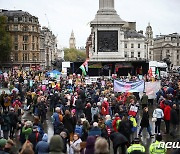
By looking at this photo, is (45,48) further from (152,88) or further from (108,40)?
(152,88)

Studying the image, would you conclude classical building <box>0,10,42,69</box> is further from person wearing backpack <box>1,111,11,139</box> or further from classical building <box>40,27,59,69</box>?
person wearing backpack <box>1,111,11,139</box>

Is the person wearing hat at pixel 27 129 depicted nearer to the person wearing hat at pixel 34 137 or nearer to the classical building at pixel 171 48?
the person wearing hat at pixel 34 137

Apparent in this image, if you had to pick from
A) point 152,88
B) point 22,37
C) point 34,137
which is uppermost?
point 22,37

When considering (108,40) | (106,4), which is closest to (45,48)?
(106,4)

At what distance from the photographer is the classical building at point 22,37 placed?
10175 cm

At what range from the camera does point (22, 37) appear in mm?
103875

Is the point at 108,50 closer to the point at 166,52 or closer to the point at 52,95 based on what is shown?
the point at 52,95

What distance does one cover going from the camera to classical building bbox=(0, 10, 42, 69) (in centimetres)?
10175

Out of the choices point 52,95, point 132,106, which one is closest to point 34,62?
point 52,95

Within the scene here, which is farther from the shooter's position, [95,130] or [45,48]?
[45,48]

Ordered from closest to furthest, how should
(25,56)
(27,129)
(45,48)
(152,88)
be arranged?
1. (27,129)
2. (152,88)
3. (25,56)
4. (45,48)

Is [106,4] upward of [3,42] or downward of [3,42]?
upward

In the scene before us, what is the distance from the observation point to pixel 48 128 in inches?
739

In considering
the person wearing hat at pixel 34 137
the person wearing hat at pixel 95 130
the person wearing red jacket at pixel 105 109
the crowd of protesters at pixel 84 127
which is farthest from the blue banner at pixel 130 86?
the person wearing hat at pixel 34 137
